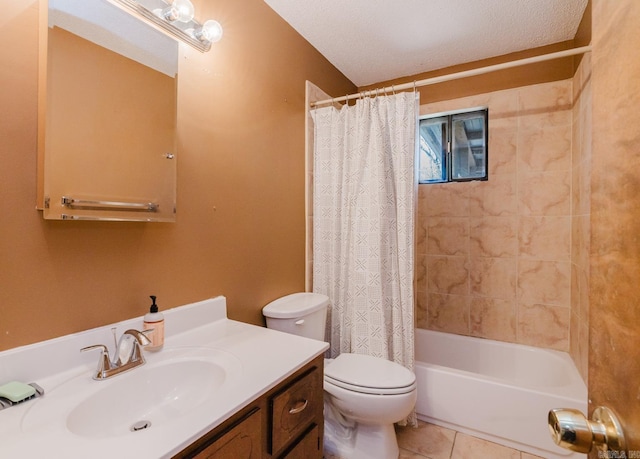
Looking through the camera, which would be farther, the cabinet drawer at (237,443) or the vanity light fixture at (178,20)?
the vanity light fixture at (178,20)

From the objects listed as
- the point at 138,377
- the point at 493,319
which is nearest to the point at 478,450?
the point at 493,319

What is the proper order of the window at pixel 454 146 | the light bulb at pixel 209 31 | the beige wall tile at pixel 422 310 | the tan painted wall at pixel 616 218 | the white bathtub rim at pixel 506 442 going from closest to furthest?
1. the tan painted wall at pixel 616 218
2. the light bulb at pixel 209 31
3. the white bathtub rim at pixel 506 442
4. the window at pixel 454 146
5. the beige wall tile at pixel 422 310

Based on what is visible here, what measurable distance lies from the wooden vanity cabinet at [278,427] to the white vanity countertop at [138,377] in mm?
37

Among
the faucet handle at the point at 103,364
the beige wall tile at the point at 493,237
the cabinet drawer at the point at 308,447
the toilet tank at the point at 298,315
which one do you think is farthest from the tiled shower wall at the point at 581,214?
the faucet handle at the point at 103,364

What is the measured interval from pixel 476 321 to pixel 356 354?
114cm

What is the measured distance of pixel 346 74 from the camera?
8.39 feet

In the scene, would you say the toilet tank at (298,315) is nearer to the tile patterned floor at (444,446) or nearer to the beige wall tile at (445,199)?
the tile patterned floor at (444,446)

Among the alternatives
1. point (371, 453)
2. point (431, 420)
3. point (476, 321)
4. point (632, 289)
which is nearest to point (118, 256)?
point (632, 289)

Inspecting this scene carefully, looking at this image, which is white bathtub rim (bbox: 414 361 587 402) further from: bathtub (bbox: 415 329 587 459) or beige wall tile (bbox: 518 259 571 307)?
beige wall tile (bbox: 518 259 571 307)

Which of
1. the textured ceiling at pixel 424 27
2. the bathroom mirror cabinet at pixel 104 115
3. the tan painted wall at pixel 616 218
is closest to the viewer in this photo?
the tan painted wall at pixel 616 218

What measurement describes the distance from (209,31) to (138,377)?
49.6 inches

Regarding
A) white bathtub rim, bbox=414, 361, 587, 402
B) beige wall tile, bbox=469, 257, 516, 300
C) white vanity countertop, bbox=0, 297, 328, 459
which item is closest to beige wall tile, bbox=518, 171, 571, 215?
beige wall tile, bbox=469, 257, 516, 300

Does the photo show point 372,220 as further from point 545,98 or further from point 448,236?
point 545,98

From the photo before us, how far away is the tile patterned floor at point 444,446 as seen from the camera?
5.55ft
